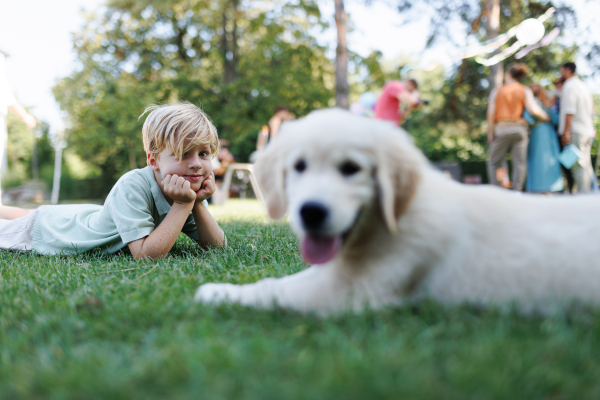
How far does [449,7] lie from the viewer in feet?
68.6

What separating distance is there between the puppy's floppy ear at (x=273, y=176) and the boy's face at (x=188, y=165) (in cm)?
177

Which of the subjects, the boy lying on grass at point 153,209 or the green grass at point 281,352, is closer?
the green grass at point 281,352

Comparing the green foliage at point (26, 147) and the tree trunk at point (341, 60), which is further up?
the tree trunk at point (341, 60)

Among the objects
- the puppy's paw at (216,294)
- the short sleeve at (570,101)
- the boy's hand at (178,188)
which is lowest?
the puppy's paw at (216,294)

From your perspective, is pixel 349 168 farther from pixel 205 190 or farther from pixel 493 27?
pixel 493 27

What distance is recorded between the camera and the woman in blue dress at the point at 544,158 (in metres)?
8.87

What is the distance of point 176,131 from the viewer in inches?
152

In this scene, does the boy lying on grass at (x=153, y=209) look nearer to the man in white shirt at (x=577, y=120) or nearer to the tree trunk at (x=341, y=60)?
the man in white shirt at (x=577, y=120)

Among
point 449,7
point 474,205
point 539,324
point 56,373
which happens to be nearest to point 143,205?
point 56,373

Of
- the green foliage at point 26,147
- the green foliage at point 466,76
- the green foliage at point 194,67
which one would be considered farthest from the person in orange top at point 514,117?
the green foliage at point 26,147

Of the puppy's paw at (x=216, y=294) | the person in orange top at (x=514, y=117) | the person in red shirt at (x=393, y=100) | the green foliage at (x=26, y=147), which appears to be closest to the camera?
the puppy's paw at (x=216, y=294)

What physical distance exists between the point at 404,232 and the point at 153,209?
2885 mm

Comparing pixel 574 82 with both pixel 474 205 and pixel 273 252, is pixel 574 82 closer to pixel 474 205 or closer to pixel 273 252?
pixel 273 252

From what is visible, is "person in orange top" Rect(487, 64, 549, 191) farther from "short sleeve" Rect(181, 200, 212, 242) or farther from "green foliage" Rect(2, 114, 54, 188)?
"green foliage" Rect(2, 114, 54, 188)
